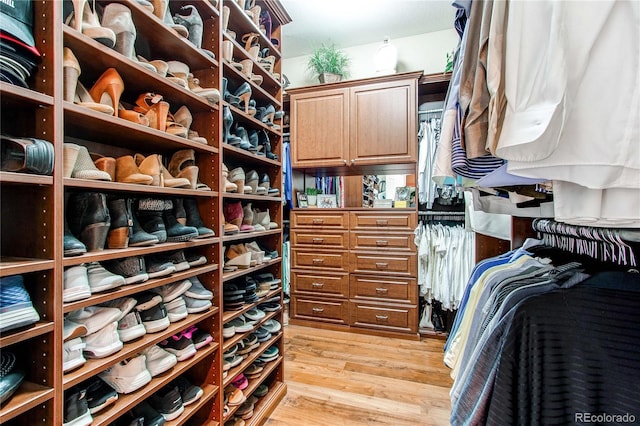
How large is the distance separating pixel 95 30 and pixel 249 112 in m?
0.73

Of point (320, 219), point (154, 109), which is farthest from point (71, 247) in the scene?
point (320, 219)

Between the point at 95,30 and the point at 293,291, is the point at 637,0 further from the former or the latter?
the point at 293,291

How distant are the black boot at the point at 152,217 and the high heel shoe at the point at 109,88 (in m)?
0.29

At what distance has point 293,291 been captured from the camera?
269 cm

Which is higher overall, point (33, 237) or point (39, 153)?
point (39, 153)

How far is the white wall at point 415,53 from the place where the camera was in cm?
262

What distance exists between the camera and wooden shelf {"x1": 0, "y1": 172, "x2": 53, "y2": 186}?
0.55 m

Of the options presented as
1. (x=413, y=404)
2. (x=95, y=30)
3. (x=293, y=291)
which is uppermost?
(x=95, y=30)

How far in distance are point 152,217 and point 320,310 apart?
1.90m

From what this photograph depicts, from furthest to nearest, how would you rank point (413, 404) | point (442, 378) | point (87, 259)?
point (442, 378)
point (413, 404)
point (87, 259)

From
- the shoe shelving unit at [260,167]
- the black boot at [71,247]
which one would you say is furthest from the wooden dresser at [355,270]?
the black boot at [71,247]

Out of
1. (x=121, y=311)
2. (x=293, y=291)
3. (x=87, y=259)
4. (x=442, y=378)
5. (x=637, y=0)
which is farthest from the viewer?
(x=293, y=291)

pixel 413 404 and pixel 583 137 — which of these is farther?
pixel 413 404

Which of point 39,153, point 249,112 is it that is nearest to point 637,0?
point 39,153
